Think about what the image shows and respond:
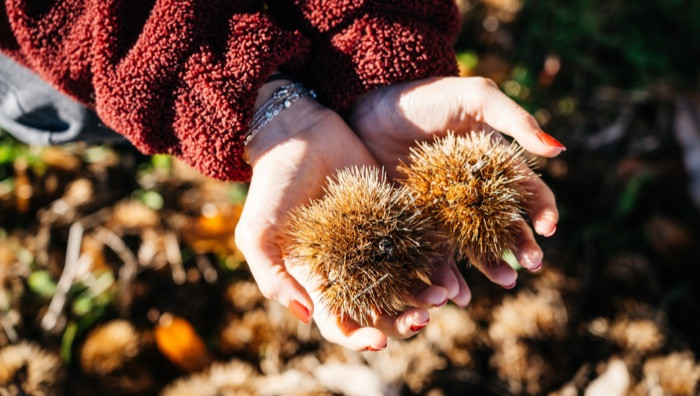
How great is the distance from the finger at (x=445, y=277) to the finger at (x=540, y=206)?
0.33 m

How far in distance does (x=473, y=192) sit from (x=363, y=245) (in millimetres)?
384

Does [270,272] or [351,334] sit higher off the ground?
[270,272]

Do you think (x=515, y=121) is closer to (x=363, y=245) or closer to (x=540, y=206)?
(x=540, y=206)

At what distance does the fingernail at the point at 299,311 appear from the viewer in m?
1.63

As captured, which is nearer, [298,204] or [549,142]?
[549,142]

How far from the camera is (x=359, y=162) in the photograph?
2.04m

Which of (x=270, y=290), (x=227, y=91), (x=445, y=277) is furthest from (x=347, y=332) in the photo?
(x=227, y=91)

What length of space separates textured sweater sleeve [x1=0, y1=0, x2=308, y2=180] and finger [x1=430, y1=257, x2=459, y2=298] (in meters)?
0.82

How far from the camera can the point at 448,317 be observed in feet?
8.25

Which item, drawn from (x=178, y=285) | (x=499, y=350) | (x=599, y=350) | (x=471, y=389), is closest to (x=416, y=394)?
(x=471, y=389)

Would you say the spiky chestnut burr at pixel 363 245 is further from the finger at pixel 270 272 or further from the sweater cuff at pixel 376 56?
the sweater cuff at pixel 376 56

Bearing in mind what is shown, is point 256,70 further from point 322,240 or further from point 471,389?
point 471,389

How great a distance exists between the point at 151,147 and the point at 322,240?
0.77m

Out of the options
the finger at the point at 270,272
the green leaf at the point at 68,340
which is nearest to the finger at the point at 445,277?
the finger at the point at 270,272
